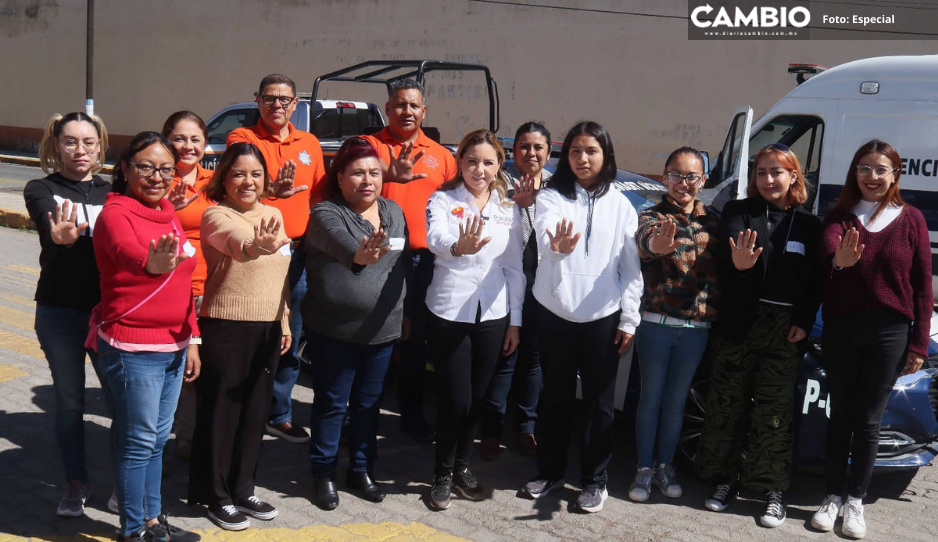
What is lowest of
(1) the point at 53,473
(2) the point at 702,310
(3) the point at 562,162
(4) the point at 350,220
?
(1) the point at 53,473

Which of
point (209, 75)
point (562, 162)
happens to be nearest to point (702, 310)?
point (562, 162)

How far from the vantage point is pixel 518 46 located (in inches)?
787

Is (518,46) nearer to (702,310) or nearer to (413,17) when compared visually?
(413,17)

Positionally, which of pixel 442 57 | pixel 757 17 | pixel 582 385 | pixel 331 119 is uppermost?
pixel 757 17

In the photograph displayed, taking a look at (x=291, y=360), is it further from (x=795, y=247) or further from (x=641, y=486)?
(x=795, y=247)

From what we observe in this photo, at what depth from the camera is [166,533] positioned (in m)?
3.63

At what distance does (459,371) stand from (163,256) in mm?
1533

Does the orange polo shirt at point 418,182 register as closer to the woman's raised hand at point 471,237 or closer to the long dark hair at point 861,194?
the woman's raised hand at point 471,237

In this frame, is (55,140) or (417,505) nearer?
(55,140)

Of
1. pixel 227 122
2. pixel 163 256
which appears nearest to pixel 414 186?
pixel 163 256

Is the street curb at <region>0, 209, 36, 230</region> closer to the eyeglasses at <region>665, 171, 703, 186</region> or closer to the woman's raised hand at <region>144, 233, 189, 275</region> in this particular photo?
the woman's raised hand at <region>144, 233, 189, 275</region>

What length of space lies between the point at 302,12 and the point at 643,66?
9.99 metres

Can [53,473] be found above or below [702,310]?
below

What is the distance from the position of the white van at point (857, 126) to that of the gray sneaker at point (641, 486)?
11.3 ft
